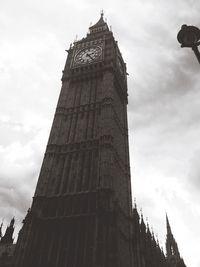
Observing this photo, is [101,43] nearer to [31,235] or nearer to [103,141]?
[103,141]

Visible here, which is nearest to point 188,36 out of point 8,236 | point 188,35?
point 188,35

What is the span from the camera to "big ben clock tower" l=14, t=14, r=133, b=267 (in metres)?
25.1

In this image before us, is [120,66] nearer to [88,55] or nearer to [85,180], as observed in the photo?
[88,55]

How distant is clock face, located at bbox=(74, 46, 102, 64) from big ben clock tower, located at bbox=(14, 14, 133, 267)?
0.17 meters

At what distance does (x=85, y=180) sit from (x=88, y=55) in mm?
23642

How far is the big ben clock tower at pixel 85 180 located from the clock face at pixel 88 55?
0.17 metres

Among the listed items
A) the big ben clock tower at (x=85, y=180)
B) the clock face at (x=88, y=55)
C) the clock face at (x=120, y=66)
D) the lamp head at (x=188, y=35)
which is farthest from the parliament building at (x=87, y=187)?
the lamp head at (x=188, y=35)

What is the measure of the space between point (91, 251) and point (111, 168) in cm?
884

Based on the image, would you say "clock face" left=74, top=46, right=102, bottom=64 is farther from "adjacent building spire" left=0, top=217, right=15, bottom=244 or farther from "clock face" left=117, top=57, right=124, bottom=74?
"adjacent building spire" left=0, top=217, right=15, bottom=244

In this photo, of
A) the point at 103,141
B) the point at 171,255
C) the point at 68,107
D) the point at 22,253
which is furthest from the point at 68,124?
the point at 171,255

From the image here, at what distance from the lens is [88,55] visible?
153ft

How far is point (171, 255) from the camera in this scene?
193ft

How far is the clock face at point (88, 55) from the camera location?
150 ft

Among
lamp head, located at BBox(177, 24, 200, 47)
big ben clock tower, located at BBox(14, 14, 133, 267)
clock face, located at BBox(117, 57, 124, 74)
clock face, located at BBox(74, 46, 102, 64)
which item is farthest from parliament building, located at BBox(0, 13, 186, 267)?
lamp head, located at BBox(177, 24, 200, 47)
